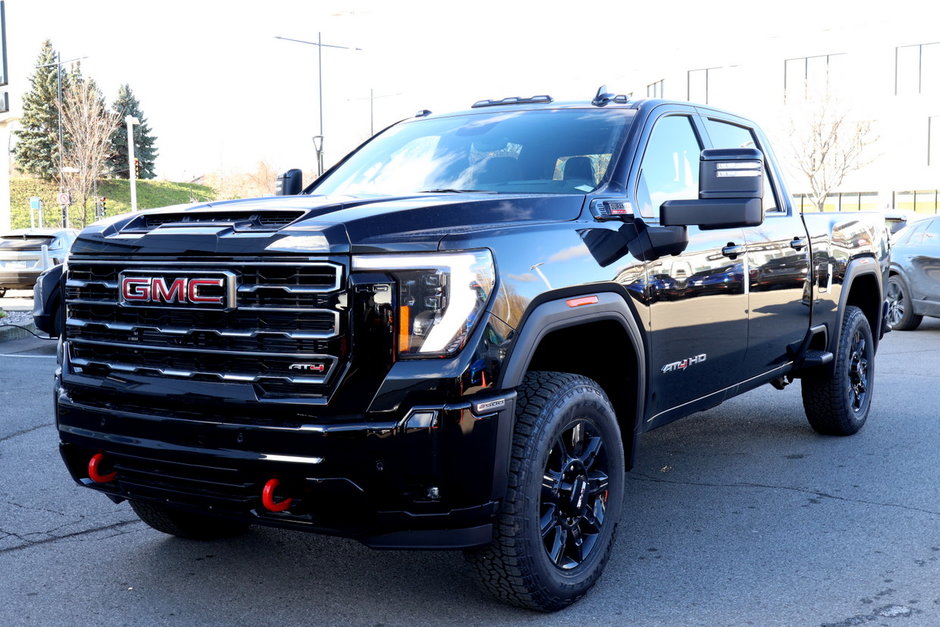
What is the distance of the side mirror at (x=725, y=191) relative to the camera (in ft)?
13.3

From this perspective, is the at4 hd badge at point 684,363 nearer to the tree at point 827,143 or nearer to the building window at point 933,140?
the tree at point 827,143

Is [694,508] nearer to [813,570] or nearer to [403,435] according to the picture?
[813,570]

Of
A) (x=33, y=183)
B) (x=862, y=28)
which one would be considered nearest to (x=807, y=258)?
(x=862, y=28)

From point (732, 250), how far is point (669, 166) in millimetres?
507

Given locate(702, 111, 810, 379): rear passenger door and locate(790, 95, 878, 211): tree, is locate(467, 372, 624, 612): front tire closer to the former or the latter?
locate(702, 111, 810, 379): rear passenger door

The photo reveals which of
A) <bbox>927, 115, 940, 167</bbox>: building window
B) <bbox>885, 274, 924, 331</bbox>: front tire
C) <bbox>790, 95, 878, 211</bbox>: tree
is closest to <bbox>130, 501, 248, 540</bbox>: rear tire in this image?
<bbox>885, 274, 924, 331</bbox>: front tire

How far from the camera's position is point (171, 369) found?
343 cm

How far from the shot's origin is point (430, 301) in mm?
3191

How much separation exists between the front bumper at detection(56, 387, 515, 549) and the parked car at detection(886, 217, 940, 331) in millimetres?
10925

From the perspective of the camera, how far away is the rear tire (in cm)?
438

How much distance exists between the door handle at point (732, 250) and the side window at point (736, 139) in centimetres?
50

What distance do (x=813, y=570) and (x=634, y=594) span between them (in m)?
0.80

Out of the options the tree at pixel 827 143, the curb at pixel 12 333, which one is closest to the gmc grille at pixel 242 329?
the curb at pixel 12 333

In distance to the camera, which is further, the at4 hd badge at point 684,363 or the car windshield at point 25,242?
the car windshield at point 25,242
